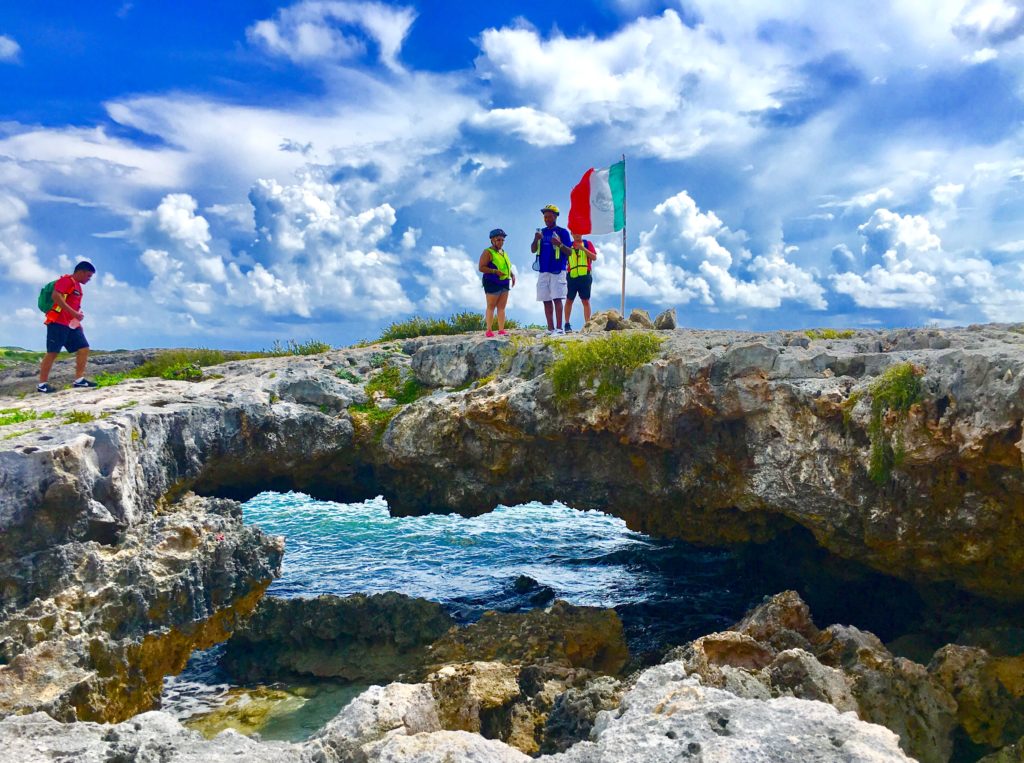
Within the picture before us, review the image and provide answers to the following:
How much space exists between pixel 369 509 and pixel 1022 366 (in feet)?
77.4

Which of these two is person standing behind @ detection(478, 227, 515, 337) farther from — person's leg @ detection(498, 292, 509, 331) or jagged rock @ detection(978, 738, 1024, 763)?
jagged rock @ detection(978, 738, 1024, 763)

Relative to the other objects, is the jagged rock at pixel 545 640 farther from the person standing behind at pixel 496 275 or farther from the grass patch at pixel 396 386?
the person standing behind at pixel 496 275

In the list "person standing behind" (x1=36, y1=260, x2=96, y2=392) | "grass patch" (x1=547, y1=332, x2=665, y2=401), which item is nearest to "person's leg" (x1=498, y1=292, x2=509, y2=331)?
"grass patch" (x1=547, y1=332, x2=665, y2=401)

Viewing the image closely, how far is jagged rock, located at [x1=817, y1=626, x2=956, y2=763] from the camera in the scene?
769 centimetres

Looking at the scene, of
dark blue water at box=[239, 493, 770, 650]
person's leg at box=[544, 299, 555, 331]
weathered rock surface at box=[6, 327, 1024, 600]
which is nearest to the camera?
weathered rock surface at box=[6, 327, 1024, 600]

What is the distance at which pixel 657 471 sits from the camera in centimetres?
1252

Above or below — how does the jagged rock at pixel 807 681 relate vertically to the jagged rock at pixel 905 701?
above

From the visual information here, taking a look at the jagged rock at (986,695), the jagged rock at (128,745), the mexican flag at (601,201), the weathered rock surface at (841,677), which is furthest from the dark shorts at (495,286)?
the jagged rock at (128,745)

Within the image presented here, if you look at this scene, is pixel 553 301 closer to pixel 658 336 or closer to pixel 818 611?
pixel 658 336

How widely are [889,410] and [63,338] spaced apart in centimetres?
1496

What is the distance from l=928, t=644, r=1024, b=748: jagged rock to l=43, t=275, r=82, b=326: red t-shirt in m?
15.8

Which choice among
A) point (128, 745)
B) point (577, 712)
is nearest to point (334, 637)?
point (577, 712)

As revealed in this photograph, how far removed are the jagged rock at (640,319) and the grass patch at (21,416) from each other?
12243mm

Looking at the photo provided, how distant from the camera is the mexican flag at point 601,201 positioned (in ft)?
65.0
